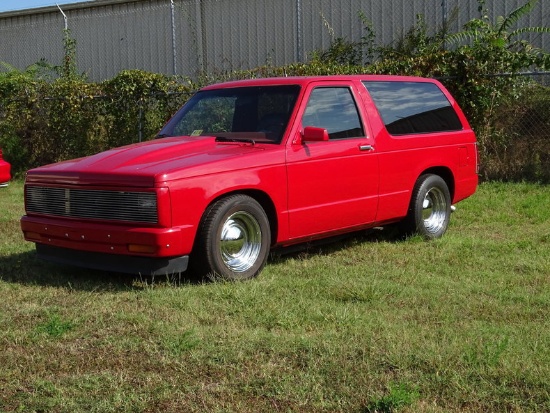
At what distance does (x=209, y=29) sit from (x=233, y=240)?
467 inches

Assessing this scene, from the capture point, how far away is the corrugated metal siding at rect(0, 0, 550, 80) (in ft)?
49.4

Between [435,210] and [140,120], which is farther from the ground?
[140,120]

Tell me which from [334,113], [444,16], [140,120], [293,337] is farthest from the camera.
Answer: [444,16]

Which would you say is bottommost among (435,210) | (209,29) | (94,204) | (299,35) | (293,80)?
(435,210)

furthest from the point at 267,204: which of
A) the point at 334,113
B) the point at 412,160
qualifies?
the point at 412,160

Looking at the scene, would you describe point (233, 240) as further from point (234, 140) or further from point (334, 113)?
point (334, 113)

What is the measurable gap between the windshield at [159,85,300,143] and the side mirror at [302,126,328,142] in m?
0.21

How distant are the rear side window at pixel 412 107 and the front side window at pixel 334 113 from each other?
37 centimetres

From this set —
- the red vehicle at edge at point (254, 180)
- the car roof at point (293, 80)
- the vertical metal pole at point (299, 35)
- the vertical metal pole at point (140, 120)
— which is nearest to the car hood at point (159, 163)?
the red vehicle at edge at point (254, 180)

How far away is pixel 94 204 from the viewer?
6125mm

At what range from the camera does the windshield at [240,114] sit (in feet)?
22.7

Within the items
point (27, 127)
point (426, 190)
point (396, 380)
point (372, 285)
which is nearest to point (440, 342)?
point (396, 380)

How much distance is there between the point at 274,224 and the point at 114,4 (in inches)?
535

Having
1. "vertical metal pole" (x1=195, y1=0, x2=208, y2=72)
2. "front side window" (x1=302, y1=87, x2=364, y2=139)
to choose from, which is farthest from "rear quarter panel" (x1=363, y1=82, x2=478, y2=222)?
"vertical metal pole" (x1=195, y1=0, x2=208, y2=72)
